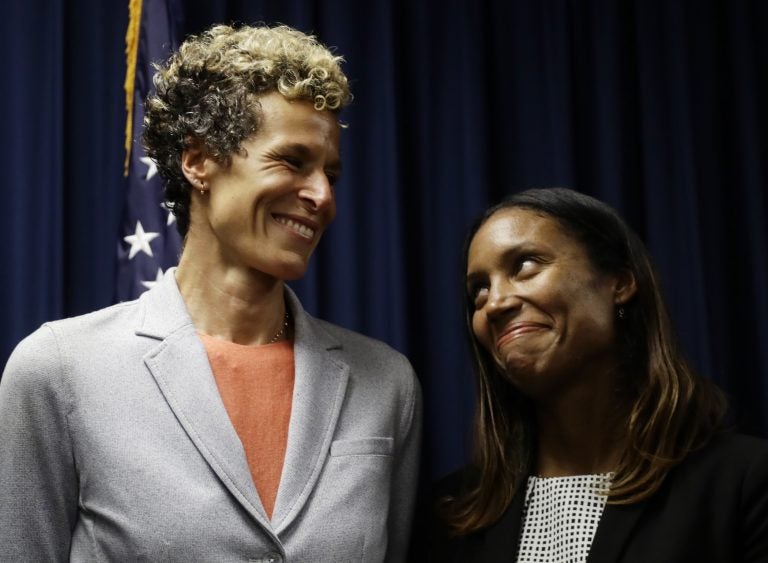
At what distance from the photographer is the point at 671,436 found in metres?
1.87

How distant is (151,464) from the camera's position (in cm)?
166

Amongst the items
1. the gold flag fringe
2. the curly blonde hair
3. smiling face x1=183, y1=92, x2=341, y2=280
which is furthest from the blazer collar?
the gold flag fringe

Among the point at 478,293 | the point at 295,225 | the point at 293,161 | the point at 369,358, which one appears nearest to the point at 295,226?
the point at 295,225

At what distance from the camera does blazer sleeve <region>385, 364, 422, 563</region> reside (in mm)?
2012

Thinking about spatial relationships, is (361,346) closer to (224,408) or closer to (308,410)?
(308,410)

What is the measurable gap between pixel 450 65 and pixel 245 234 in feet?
3.72

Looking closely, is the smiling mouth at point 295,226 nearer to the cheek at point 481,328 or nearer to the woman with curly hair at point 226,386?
the woman with curly hair at point 226,386

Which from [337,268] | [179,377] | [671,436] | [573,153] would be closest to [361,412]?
[179,377]

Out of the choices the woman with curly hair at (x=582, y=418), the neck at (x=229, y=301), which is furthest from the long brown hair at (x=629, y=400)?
the neck at (x=229, y=301)

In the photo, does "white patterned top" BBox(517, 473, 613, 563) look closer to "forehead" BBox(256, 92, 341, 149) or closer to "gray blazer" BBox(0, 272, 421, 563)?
"gray blazer" BBox(0, 272, 421, 563)

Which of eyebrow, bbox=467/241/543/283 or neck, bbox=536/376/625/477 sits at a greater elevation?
Result: eyebrow, bbox=467/241/543/283

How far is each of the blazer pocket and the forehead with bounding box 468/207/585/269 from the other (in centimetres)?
42

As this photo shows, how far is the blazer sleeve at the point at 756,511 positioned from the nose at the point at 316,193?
889 mm

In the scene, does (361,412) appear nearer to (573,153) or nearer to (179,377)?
(179,377)
